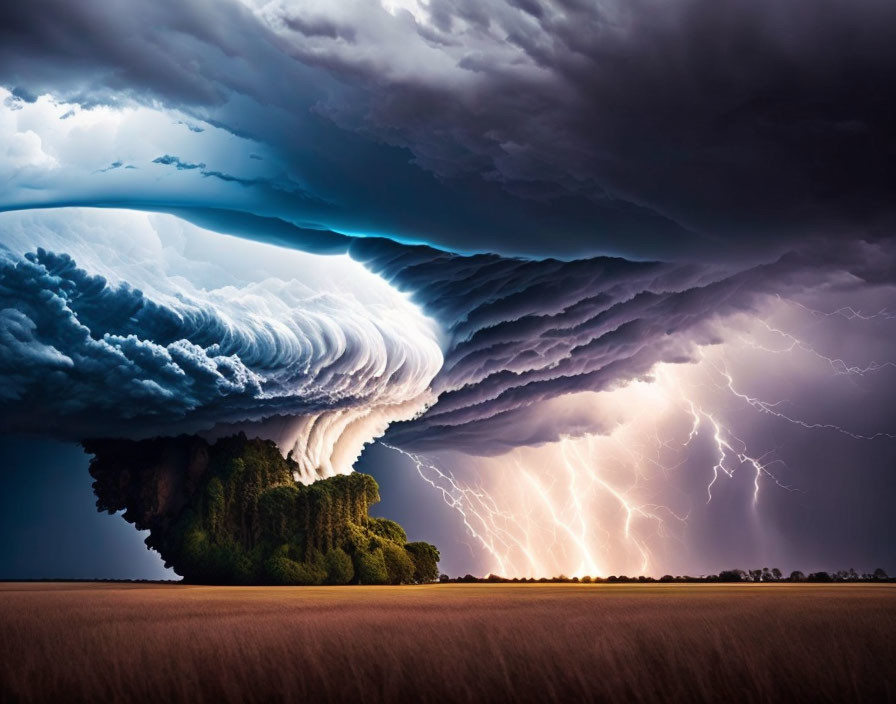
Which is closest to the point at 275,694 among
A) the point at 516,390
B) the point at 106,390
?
the point at 106,390

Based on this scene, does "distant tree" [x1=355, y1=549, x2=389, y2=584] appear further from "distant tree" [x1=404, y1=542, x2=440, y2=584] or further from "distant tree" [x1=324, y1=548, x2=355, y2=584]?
"distant tree" [x1=404, y1=542, x2=440, y2=584]

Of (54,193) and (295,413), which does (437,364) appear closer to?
(295,413)

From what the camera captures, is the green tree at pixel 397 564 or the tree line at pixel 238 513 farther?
the green tree at pixel 397 564

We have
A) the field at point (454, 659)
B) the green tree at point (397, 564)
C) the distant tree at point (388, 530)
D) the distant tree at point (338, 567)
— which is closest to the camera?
the field at point (454, 659)

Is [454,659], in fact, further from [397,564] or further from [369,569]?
[397,564]

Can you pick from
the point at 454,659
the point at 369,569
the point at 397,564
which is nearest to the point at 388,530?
the point at 397,564

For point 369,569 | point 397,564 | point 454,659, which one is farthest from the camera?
point 397,564

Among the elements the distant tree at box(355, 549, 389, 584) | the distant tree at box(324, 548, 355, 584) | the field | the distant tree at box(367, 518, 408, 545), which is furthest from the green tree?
the field

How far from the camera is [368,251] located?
40.5 metres

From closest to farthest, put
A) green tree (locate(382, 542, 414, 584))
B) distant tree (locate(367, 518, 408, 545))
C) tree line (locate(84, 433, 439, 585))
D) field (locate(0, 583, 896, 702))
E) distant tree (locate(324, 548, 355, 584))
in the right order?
1. field (locate(0, 583, 896, 702))
2. tree line (locate(84, 433, 439, 585))
3. distant tree (locate(324, 548, 355, 584))
4. green tree (locate(382, 542, 414, 584))
5. distant tree (locate(367, 518, 408, 545))

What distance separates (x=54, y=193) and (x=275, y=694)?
2557 cm

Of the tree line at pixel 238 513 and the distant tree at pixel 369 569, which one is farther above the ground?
the tree line at pixel 238 513

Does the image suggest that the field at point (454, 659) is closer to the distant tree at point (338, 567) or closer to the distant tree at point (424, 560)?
the distant tree at point (338, 567)

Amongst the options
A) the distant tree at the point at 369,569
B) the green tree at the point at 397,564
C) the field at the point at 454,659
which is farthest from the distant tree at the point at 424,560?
the field at the point at 454,659
